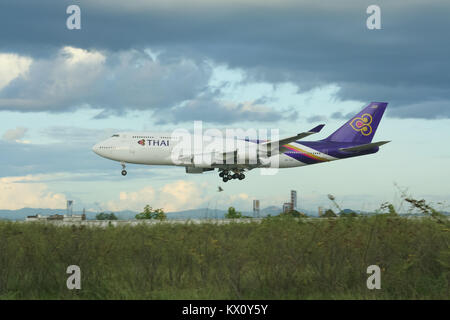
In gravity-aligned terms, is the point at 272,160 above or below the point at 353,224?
above

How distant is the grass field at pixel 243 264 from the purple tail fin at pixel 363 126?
41.9 metres

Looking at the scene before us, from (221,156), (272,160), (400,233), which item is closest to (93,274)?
(400,233)

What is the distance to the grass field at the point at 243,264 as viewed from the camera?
14.1 m

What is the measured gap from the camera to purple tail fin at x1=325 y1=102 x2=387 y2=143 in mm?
59812

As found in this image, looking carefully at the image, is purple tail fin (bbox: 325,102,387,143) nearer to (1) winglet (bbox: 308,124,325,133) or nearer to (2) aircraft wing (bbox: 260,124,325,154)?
(2) aircraft wing (bbox: 260,124,325,154)

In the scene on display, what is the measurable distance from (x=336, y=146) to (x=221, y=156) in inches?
617

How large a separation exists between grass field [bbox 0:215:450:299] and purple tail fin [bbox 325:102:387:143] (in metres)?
41.9

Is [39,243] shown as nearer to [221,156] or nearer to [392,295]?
[392,295]

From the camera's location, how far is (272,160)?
181ft
